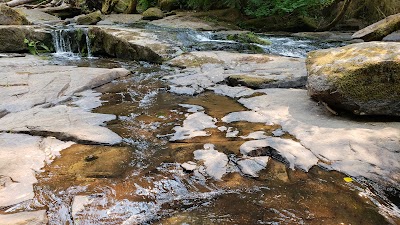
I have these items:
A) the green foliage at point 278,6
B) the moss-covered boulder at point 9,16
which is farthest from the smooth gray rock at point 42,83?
the green foliage at point 278,6

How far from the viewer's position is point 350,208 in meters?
2.24

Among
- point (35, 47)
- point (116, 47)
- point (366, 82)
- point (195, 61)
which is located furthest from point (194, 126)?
point (35, 47)

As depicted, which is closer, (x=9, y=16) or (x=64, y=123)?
(x=64, y=123)

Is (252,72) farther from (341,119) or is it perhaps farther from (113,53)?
(113,53)

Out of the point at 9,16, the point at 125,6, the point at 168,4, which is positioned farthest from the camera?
the point at 125,6

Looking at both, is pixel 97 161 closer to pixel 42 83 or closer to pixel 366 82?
pixel 366 82

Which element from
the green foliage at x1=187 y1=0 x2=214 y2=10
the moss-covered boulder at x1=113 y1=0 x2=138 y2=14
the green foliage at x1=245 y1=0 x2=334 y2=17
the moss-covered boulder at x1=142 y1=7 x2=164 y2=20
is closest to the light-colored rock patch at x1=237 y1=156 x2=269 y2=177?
the green foliage at x1=245 y1=0 x2=334 y2=17

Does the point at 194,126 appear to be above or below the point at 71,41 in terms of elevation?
above

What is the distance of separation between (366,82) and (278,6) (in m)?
10.5

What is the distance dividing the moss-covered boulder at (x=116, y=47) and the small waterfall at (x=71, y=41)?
10.9 inches

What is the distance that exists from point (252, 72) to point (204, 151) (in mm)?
3565

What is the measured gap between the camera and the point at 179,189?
2465 millimetres

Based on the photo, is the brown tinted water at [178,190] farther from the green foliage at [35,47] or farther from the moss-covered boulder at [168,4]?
the moss-covered boulder at [168,4]

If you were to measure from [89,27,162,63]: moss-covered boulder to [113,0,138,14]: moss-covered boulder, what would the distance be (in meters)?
8.82
